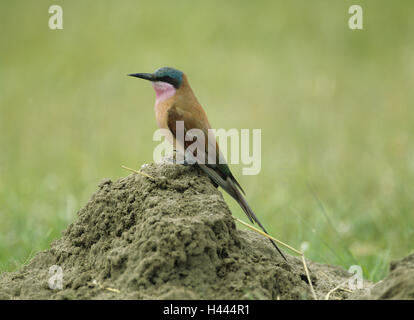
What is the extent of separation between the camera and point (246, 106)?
1155 cm

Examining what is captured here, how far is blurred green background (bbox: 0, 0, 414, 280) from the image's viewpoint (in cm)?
690

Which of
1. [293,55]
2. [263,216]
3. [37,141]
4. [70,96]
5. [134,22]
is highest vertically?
[134,22]

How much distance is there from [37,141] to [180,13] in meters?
6.54

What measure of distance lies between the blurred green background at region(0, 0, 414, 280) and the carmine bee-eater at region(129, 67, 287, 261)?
1.16m

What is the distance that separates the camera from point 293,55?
529 inches

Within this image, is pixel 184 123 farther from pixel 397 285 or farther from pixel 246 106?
pixel 246 106

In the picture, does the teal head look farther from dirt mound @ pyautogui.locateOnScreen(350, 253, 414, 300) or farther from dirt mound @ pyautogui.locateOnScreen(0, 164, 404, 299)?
dirt mound @ pyautogui.locateOnScreen(350, 253, 414, 300)

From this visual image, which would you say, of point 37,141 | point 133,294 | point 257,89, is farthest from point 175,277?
point 257,89

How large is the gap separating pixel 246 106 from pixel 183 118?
7.45 meters

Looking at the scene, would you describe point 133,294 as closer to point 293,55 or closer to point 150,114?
point 150,114

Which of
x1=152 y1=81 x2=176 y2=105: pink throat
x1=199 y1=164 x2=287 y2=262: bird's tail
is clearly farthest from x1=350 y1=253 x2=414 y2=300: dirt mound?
x1=152 y1=81 x2=176 y2=105: pink throat

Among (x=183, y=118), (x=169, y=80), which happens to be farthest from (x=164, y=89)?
(x=183, y=118)

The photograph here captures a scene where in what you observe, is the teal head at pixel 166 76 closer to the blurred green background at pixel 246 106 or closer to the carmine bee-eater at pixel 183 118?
the carmine bee-eater at pixel 183 118
